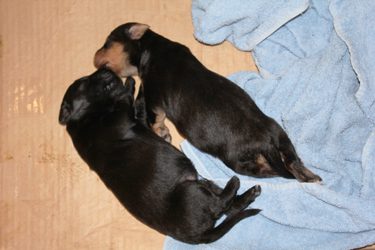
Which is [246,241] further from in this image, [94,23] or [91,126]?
[94,23]

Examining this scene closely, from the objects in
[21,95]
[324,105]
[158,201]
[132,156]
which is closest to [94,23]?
[21,95]

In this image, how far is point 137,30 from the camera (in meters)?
2.66

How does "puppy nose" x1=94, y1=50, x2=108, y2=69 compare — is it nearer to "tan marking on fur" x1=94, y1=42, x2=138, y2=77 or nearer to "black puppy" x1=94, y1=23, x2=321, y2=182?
"tan marking on fur" x1=94, y1=42, x2=138, y2=77

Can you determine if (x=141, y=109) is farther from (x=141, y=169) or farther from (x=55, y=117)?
(x=55, y=117)

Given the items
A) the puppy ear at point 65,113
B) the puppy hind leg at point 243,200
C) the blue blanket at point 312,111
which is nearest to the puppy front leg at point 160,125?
the blue blanket at point 312,111

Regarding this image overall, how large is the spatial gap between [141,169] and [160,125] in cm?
42

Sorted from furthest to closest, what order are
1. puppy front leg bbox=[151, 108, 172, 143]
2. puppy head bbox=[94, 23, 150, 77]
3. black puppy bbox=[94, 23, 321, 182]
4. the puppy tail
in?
puppy head bbox=[94, 23, 150, 77]
puppy front leg bbox=[151, 108, 172, 143]
the puppy tail
black puppy bbox=[94, 23, 321, 182]

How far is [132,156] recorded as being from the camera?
7.87ft

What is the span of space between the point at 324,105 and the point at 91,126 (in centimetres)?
119

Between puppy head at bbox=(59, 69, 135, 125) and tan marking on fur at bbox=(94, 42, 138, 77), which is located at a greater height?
tan marking on fur at bbox=(94, 42, 138, 77)

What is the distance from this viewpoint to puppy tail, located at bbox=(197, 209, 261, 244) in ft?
7.77

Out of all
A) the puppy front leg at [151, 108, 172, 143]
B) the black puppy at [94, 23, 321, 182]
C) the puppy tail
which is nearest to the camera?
the black puppy at [94, 23, 321, 182]

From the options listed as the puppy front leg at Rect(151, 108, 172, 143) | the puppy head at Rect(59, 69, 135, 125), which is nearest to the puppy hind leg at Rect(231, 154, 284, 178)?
the puppy front leg at Rect(151, 108, 172, 143)

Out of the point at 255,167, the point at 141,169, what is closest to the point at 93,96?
the point at 141,169
